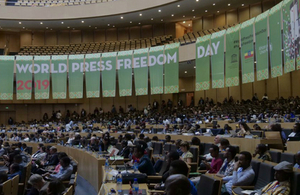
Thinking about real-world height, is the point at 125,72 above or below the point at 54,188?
above

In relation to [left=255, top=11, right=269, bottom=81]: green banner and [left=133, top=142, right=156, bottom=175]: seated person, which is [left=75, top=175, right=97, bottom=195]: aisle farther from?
[left=255, top=11, right=269, bottom=81]: green banner

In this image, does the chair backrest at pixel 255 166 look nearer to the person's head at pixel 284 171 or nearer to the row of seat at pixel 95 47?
the person's head at pixel 284 171

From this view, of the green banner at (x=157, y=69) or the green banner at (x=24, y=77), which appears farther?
the green banner at (x=24, y=77)

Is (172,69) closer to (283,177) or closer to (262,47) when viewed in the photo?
(262,47)

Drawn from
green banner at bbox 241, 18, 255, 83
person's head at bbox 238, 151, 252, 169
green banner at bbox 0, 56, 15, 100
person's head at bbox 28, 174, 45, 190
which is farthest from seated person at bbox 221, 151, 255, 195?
green banner at bbox 0, 56, 15, 100

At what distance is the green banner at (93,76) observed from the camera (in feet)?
76.8

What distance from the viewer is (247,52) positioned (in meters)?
16.3

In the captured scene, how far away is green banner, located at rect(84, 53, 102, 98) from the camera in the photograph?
23.4 meters

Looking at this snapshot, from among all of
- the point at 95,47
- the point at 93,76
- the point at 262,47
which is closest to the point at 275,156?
the point at 262,47

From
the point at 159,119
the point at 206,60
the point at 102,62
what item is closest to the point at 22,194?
the point at 159,119

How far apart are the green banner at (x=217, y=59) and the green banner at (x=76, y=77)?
9.89 meters

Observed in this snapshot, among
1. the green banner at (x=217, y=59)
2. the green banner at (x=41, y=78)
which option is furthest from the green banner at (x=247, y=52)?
the green banner at (x=41, y=78)

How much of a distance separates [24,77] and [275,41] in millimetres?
17071

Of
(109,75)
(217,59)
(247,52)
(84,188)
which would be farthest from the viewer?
(109,75)
